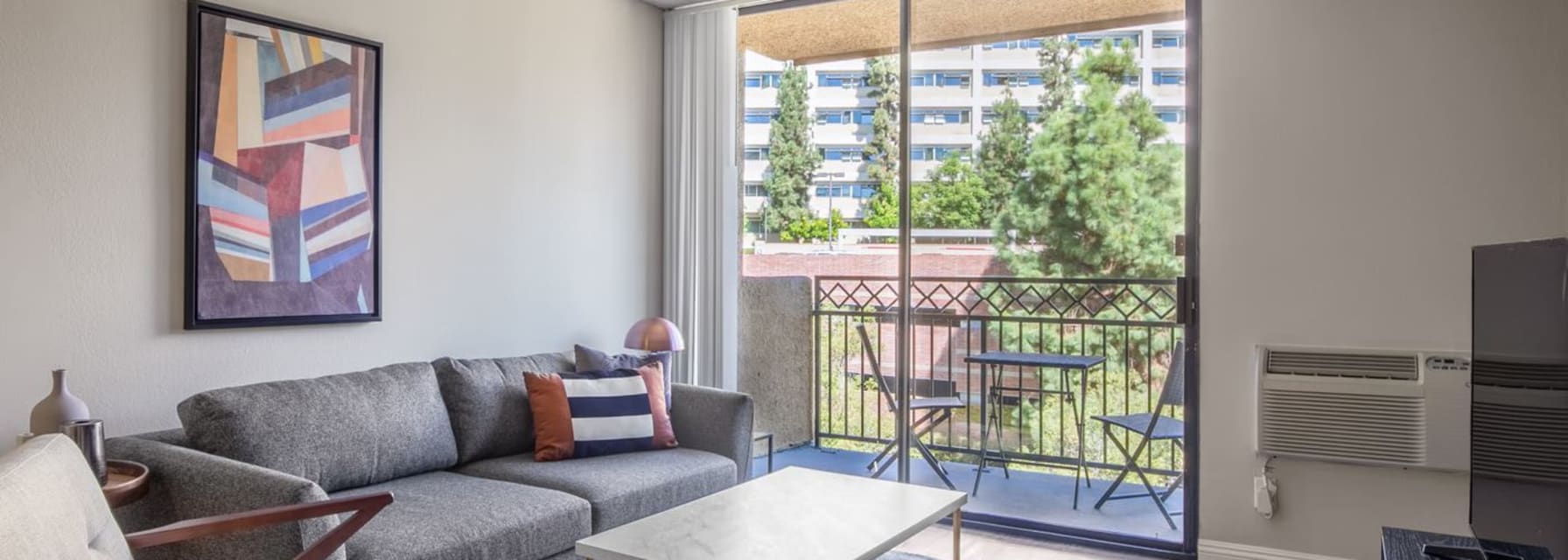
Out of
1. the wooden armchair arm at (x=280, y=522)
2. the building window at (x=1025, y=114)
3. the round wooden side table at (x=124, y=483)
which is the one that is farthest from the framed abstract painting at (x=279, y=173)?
the building window at (x=1025, y=114)

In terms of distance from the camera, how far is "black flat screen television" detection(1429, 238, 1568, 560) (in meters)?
1.65

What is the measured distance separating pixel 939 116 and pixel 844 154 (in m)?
→ 0.48

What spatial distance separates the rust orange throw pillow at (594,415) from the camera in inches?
136

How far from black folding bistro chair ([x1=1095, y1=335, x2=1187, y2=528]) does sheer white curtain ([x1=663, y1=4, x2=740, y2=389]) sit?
179cm

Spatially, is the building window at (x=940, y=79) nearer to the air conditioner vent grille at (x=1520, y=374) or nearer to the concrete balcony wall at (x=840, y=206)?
the concrete balcony wall at (x=840, y=206)

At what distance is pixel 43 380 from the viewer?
265 centimetres

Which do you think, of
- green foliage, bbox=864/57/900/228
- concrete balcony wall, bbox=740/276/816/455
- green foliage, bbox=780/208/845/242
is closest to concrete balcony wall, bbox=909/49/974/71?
green foliage, bbox=864/57/900/228

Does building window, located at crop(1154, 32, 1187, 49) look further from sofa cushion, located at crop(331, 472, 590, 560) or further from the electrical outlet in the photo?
sofa cushion, located at crop(331, 472, 590, 560)

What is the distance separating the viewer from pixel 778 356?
4.66 meters

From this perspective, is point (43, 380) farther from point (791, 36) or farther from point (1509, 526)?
point (1509, 526)

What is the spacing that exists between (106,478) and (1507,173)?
4.10 meters

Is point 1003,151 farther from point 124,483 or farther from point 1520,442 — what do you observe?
point 124,483

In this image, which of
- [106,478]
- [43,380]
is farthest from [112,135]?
[106,478]

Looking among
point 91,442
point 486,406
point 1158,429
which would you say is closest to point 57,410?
point 91,442
